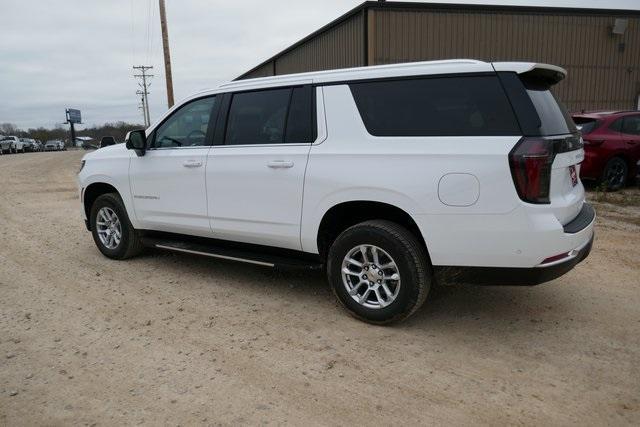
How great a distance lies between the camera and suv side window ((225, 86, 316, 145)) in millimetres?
4320

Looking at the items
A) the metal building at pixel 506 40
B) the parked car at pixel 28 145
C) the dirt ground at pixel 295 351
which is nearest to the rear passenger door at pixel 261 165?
the dirt ground at pixel 295 351

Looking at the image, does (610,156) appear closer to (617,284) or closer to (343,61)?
(617,284)

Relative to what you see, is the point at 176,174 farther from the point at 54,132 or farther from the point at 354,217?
the point at 54,132

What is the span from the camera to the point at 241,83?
4914 millimetres

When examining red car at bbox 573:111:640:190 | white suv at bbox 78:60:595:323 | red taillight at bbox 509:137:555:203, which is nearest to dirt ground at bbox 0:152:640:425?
white suv at bbox 78:60:595:323

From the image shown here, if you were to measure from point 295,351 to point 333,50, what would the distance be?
52.2ft

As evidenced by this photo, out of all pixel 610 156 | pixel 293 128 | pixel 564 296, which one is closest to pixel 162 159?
pixel 293 128

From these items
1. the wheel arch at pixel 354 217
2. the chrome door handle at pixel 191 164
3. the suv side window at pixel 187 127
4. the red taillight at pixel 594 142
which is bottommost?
the wheel arch at pixel 354 217

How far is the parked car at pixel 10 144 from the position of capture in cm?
4809

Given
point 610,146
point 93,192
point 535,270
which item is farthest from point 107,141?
point 610,146

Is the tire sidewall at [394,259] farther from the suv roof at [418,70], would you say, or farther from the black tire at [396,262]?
the suv roof at [418,70]

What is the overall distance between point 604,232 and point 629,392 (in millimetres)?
4472

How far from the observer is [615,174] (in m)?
9.98

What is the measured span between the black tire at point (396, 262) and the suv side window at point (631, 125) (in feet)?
27.0
